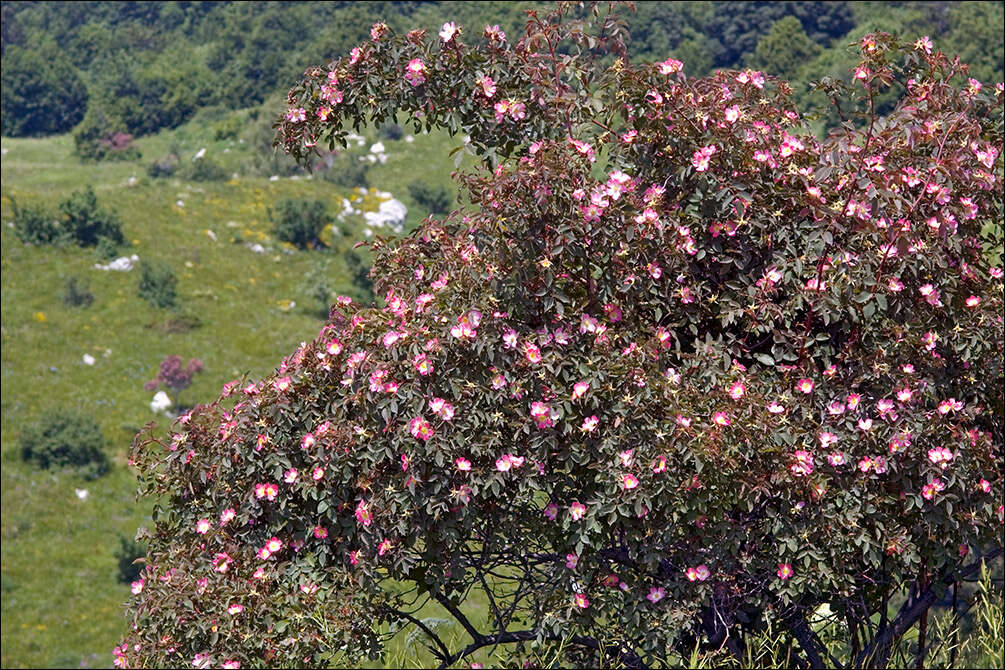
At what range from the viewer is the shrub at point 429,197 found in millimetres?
57312

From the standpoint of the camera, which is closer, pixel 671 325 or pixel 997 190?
pixel 671 325

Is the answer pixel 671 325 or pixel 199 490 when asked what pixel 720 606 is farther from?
pixel 199 490

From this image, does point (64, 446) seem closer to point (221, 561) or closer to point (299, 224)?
point (299, 224)

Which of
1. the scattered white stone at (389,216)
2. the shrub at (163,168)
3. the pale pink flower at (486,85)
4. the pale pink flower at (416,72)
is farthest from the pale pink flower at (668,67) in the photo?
the shrub at (163,168)

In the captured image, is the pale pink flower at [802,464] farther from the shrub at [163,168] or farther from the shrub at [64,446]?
the shrub at [163,168]

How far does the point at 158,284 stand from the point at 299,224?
30.4 feet

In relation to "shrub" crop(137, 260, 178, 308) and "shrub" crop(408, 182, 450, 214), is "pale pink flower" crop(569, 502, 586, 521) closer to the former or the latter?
"shrub" crop(137, 260, 178, 308)

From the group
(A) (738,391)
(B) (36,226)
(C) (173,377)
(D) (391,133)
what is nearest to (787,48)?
(D) (391,133)

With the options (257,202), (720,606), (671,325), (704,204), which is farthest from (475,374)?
(257,202)

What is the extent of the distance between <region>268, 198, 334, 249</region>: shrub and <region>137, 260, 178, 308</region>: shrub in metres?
8.19

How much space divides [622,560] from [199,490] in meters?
2.46

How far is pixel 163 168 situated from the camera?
210 feet

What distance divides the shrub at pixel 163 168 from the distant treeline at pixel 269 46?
1410cm

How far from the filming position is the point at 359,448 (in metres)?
5.52
